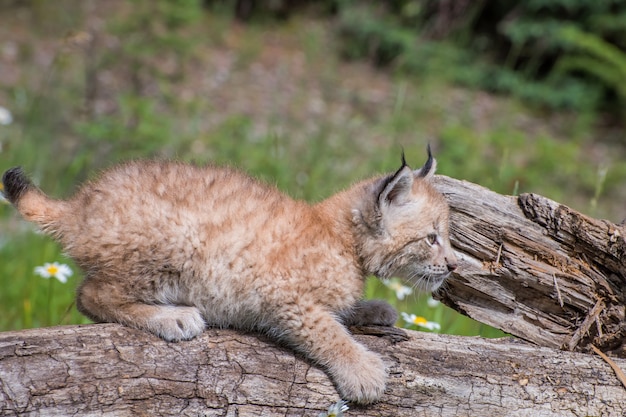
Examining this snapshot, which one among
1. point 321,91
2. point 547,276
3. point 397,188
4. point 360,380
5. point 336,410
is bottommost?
point 321,91

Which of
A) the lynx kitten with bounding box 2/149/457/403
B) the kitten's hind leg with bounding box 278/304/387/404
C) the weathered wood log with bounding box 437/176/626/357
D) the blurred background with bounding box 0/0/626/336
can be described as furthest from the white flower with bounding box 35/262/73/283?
the weathered wood log with bounding box 437/176/626/357

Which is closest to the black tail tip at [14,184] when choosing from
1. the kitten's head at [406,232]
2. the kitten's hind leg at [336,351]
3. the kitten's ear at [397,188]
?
the kitten's hind leg at [336,351]

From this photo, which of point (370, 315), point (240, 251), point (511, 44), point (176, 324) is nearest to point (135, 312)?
point (176, 324)

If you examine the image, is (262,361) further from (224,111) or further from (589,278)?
(224,111)

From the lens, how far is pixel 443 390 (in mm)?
3475

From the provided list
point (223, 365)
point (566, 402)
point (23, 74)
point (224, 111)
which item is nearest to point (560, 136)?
point (224, 111)

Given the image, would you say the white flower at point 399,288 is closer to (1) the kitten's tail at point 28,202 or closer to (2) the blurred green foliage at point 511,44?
(1) the kitten's tail at point 28,202

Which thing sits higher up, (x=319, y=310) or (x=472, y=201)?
(x=472, y=201)

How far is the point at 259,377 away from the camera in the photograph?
336 centimetres

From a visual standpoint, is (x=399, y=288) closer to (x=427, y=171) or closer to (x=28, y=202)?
(x=427, y=171)

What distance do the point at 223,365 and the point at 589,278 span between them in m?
2.06

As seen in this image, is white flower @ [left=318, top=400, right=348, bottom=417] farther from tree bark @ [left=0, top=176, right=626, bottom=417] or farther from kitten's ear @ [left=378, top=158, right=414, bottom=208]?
kitten's ear @ [left=378, top=158, right=414, bottom=208]

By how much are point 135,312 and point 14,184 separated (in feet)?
3.06

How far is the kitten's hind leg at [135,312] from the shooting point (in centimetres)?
350
